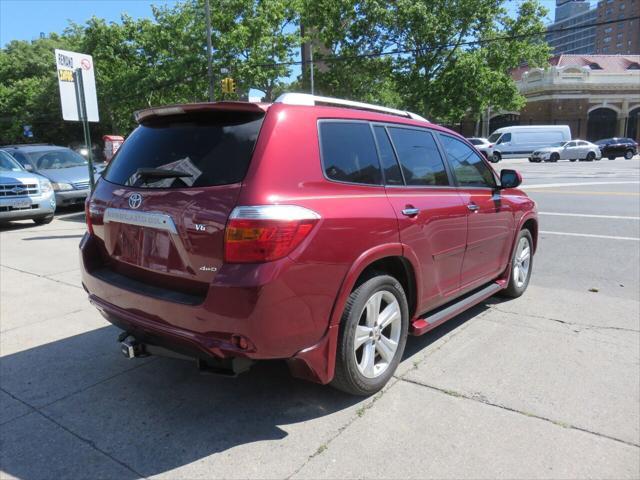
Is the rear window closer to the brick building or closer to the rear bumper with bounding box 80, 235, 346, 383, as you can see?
the rear bumper with bounding box 80, 235, 346, 383

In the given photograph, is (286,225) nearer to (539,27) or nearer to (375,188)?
(375,188)

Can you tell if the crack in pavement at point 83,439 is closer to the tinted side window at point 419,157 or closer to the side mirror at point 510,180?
the tinted side window at point 419,157

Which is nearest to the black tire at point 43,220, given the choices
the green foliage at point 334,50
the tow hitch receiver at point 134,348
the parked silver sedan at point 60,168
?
the parked silver sedan at point 60,168

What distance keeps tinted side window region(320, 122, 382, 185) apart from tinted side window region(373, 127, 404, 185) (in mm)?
70

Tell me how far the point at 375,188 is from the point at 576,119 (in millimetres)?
56439

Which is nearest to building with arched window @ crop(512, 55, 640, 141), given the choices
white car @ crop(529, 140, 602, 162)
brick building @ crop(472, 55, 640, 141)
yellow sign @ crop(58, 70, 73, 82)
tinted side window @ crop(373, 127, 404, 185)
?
brick building @ crop(472, 55, 640, 141)

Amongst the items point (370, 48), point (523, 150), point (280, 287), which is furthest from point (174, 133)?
point (523, 150)

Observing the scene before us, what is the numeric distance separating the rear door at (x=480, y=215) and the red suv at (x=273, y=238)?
1.47ft

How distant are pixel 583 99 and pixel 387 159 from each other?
5646 centimetres

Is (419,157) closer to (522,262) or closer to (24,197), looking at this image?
(522,262)

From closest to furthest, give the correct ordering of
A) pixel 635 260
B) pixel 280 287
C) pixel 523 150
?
pixel 280 287 → pixel 635 260 → pixel 523 150

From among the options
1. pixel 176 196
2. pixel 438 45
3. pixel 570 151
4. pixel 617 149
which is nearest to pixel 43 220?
pixel 176 196

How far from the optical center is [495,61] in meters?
35.3

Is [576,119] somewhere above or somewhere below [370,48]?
below
